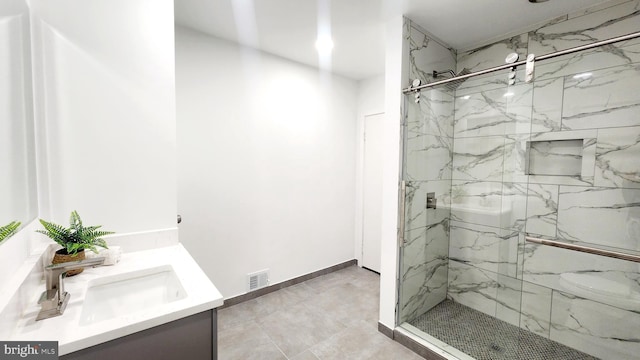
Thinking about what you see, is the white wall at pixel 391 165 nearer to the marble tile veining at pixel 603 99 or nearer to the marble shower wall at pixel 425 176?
the marble shower wall at pixel 425 176

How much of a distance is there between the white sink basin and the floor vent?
1466 mm

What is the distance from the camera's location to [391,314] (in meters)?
2.15

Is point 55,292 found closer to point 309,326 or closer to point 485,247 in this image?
point 309,326

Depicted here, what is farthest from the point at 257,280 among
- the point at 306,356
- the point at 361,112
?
the point at 361,112

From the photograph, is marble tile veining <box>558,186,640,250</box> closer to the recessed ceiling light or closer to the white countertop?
the recessed ceiling light

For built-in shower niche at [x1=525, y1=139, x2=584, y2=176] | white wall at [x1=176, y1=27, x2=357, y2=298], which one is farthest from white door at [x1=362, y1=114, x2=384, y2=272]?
built-in shower niche at [x1=525, y1=139, x2=584, y2=176]

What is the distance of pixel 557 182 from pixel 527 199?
232 mm

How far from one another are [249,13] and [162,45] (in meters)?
0.75

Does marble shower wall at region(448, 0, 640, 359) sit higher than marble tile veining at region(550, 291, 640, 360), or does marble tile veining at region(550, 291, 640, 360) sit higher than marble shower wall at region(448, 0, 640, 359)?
marble shower wall at region(448, 0, 640, 359)

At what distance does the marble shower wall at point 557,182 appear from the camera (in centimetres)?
173

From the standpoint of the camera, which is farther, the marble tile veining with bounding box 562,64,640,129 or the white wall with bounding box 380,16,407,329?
the white wall with bounding box 380,16,407,329

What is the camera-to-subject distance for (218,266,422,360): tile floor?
1.96 m

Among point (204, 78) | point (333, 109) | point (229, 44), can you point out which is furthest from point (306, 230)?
point (229, 44)

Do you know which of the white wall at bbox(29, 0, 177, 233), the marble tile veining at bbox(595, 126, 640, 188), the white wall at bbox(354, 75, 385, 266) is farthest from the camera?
the white wall at bbox(354, 75, 385, 266)
